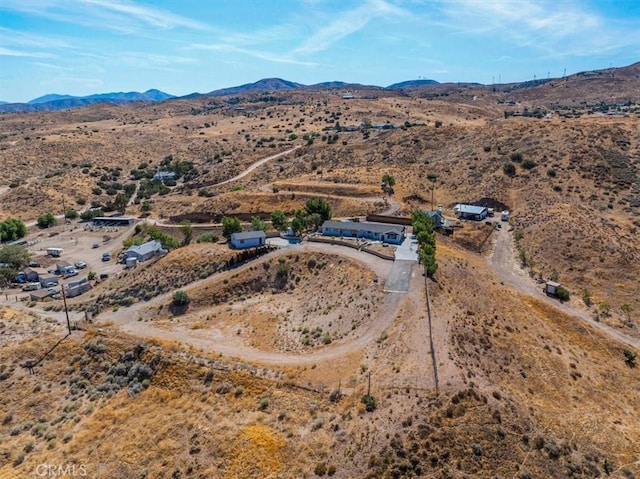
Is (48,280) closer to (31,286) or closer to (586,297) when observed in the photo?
(31,286)

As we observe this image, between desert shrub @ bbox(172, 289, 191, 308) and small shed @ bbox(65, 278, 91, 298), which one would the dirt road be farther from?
desert shrub @ bbox(172, 289, 191, 308)

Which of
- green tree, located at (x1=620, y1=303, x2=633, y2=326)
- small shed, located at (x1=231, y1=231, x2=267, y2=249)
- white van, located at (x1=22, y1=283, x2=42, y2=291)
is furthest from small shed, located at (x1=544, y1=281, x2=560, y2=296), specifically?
white van, located at (x1=22, y1=283, x2=42, y2=291)

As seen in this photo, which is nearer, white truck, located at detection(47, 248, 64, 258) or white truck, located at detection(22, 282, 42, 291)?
white truck, located at detection(22, 282, 42, 291)

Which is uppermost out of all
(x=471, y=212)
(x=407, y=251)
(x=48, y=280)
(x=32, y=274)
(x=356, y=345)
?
(x=407, y=251)

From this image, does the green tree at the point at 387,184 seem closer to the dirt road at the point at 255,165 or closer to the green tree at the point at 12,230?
the dirt road at the point at 255,165

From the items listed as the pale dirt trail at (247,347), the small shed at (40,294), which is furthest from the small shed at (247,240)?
the small shed at (40,294)

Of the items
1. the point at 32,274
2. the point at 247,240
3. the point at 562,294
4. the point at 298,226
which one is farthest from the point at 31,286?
the point at 562,294

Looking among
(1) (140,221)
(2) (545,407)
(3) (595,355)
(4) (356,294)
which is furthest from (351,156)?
(2) (545,407)
